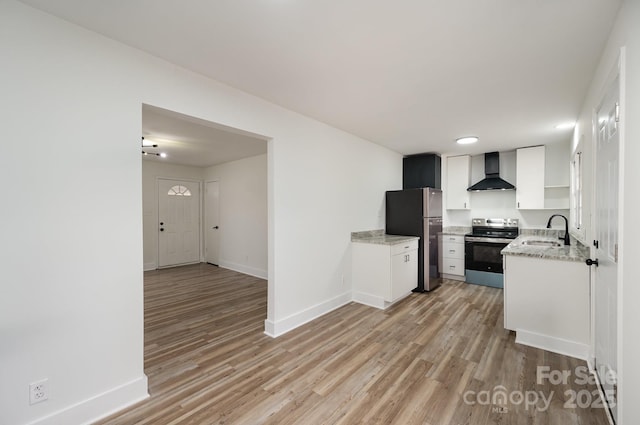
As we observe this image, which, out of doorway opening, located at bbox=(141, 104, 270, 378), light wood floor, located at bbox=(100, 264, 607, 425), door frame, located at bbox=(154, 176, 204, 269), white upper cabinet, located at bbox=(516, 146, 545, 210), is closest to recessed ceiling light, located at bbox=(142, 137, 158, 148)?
doorway opening, located at bbox=(141, 104, 270, 378)

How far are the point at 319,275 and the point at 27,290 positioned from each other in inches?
101

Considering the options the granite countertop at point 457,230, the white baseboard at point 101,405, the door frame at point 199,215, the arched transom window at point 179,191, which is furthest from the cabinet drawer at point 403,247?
the arched transom window at point 179,191

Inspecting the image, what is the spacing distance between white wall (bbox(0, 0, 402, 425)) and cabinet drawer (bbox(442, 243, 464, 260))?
15.5 feet

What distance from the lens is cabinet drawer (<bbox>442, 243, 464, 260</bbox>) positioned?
5.07 metres

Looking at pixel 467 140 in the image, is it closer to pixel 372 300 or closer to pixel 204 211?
pixel 372 300

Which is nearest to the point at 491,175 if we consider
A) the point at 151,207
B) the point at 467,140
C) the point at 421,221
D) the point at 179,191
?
the point at 467,140

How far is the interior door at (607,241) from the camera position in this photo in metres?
1.52

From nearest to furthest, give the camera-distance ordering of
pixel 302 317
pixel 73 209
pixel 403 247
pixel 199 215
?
pixel 73 209 < pixel 302 317 < pixel 403 247 < pixel 199 215

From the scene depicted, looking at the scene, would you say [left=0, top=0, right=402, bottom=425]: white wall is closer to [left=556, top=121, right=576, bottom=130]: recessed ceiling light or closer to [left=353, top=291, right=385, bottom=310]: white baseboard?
[left=353, top=291, right=385, bottom=310]: white baseboard

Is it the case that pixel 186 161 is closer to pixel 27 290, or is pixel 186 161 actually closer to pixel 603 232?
pixel 27 290

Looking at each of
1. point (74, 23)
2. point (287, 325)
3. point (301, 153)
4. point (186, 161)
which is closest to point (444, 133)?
point (301, 153)

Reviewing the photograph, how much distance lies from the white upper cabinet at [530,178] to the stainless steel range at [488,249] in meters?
0.50

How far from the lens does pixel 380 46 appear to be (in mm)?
1827

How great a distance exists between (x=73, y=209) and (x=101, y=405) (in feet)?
4.15
